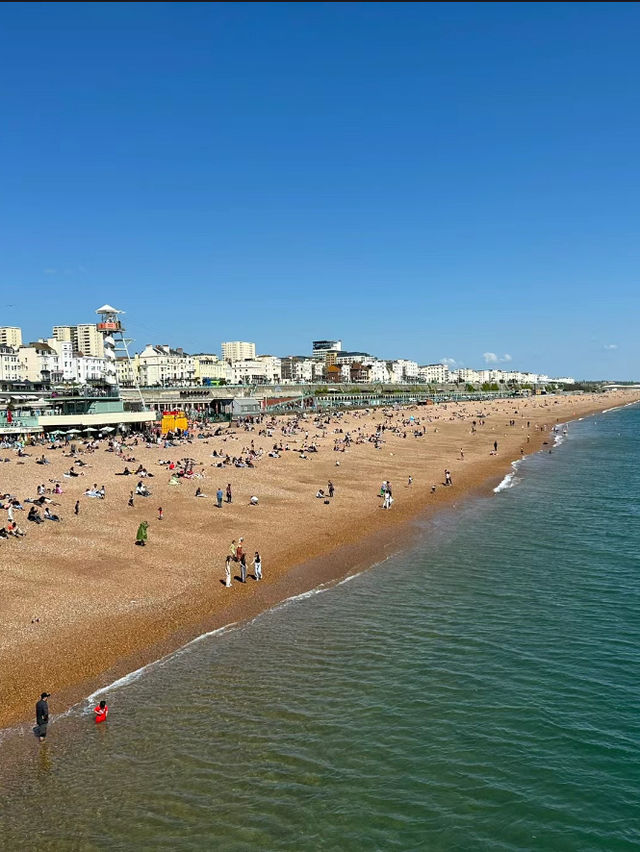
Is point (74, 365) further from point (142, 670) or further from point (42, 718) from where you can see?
point (42, 718)

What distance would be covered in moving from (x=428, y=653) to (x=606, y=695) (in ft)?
13.1

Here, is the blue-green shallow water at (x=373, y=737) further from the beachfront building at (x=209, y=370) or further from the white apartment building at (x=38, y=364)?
the beachfront building at (x=209, y=370)

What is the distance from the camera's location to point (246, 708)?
13266 millimetres

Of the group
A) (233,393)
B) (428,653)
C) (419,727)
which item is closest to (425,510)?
(428,653)

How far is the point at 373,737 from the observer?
1236cm

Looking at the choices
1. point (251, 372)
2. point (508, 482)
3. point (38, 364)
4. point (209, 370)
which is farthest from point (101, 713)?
point (251, 372)

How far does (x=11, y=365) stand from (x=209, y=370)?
192 feet

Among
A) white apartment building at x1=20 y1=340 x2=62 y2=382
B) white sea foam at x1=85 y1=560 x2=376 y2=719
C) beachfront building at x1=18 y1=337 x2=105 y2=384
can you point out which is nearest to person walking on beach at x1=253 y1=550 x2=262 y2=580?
white sea foam at x1=85 y1=560 x2=376 y2=719

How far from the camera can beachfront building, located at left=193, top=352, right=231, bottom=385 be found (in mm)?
157625

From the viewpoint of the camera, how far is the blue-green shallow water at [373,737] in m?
9.98

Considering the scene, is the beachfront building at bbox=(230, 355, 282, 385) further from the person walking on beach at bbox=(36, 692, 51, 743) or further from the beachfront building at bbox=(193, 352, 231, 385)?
the person walking on beach at bbox=(36, 692, 51, 743)

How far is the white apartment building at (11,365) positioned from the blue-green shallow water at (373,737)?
111 meters

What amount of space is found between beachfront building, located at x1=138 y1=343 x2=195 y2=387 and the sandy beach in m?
114

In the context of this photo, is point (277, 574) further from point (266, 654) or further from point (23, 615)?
point (23, 615)
